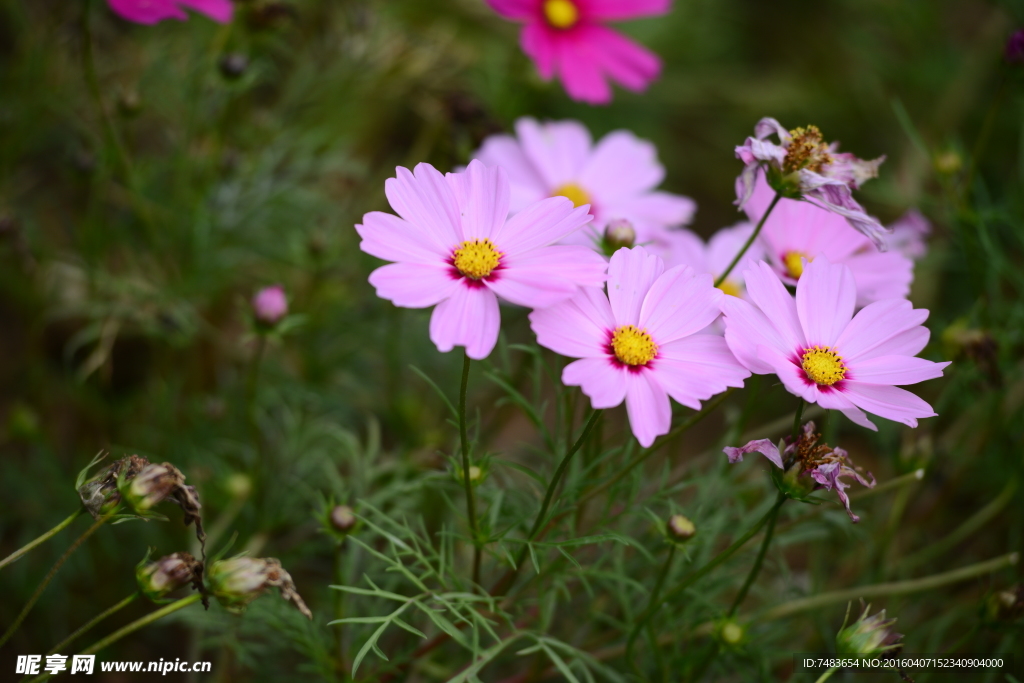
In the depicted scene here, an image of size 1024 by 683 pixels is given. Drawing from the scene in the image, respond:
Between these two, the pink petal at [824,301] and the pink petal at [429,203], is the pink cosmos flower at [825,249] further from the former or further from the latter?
the pink petal at [429,203]

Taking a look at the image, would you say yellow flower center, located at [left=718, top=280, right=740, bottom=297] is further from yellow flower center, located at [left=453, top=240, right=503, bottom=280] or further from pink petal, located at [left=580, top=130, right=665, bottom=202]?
yellow flower center, located at [left=453, top=240, right=503, bottom=280]

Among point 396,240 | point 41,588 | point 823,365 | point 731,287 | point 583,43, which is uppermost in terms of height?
point 583,43

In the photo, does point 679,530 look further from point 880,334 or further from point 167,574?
point 167,574

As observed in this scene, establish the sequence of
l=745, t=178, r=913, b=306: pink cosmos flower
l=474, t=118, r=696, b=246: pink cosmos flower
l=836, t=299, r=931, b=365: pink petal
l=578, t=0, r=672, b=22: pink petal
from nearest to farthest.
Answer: l=836, t=299, r=931, b=365: pink petal, l=745, t=178, r=913, b=306: pink cosmos flower, l=474, t=118, r=696, b=246: pink cosmos flower, l=578, t=0, r=672, b=22: pink petal

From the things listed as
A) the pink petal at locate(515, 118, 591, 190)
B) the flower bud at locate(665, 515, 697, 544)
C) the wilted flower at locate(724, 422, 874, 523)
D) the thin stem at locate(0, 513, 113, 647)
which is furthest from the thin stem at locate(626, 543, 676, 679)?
the pink petal at locate(515, 118, 591, 190)

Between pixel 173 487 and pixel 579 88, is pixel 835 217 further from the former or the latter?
pixel 173 487

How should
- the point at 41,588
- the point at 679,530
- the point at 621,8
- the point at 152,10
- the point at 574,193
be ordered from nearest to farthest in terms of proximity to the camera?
the point at 41,588, the point at 679,530, the point at 152,10, the point at 574,193, the point at 621,8

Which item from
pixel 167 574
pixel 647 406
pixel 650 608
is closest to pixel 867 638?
pixel 650 608
